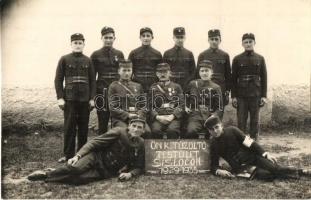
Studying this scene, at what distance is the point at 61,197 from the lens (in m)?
3.49

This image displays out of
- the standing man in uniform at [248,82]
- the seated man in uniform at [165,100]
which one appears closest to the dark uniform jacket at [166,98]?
the seated man in uniform at [165,100]

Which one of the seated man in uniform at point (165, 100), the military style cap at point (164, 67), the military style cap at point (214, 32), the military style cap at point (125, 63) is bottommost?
the seated man in uniform at point (165, 100)

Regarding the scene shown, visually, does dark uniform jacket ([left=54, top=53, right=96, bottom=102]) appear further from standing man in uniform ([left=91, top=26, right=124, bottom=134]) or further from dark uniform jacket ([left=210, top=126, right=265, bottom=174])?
dark uniform jacket ([left=210, top=126, right=265, bottom=174])

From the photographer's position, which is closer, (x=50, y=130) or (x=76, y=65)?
(x=76, y=65)

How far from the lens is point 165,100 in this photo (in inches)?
167

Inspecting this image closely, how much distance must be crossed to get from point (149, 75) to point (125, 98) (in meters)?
0.44

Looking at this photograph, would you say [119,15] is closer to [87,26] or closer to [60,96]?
[87,26]

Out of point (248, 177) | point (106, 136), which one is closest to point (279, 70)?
point (248, 177)

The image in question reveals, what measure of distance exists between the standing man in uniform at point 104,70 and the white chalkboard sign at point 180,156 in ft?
2.50

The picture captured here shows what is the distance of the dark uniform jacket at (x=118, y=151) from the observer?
12.5 feet

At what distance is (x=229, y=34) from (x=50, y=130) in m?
2.28

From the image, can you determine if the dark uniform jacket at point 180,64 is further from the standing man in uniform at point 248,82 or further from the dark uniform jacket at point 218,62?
the standing man in uniform at point 248,82

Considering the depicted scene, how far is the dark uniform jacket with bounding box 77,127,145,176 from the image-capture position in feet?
12.5

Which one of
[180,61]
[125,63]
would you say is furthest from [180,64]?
[125,63]
